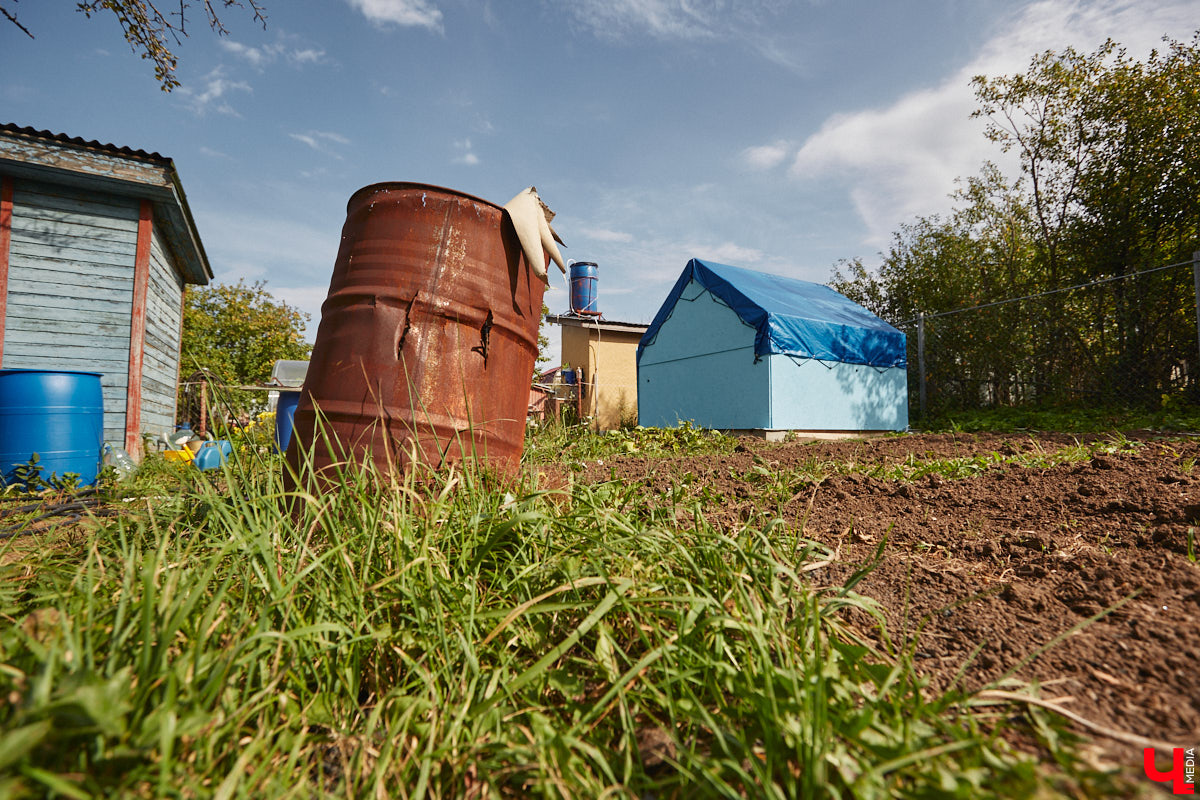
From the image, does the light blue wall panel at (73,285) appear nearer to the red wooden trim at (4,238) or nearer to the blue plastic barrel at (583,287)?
the red wooden trim at (4,238)

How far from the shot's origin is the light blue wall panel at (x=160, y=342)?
6.57 m

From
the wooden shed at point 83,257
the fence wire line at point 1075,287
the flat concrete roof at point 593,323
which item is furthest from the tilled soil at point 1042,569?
the flat concrete roof at point 593,323

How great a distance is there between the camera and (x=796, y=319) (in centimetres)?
865

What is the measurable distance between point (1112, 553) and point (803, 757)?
1423mm

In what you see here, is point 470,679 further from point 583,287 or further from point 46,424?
point 583,287

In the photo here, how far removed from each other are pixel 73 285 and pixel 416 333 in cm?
642

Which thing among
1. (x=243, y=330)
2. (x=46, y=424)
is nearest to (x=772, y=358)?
(x=46, y=424)

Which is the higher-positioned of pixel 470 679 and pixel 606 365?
pixel 606 365

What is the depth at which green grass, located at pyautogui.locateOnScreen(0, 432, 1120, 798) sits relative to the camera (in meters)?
0.74

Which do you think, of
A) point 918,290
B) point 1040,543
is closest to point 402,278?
point 1040,543

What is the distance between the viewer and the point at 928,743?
81 centimetres

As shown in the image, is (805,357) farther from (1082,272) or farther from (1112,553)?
(1112,553)

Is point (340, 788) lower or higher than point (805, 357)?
lower

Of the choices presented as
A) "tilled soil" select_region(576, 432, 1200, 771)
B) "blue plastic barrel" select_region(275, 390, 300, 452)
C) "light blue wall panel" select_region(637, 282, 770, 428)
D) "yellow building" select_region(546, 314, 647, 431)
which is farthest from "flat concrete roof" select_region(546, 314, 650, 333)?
"tilled soil" select_region(576, 432, 1200, 771)
